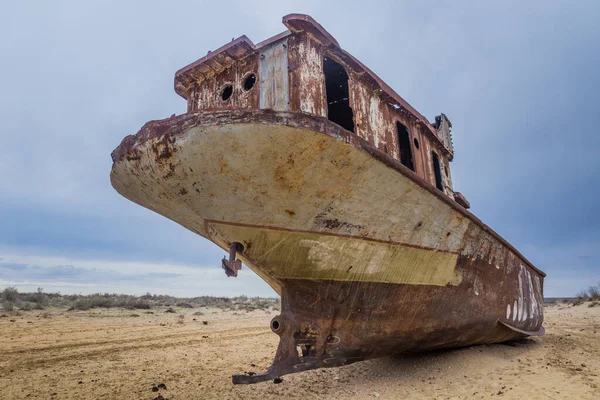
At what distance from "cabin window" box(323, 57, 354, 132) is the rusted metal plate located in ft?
3.19

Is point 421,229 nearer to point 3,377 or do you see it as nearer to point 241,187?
point 241,187

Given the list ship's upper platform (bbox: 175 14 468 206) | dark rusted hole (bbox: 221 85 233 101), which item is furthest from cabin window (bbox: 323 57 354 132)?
dark rusted hole (bbox: 221 85 233 101)

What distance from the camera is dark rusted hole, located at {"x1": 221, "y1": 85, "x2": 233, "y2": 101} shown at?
456 centimetres

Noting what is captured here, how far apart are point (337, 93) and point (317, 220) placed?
366cm

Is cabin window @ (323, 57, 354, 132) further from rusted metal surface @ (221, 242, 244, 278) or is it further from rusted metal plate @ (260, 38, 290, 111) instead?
rusted metal surface @ (221, 242, 244, 278)

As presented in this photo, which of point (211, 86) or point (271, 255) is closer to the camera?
point (271, 255)

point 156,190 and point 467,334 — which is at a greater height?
point 156,190

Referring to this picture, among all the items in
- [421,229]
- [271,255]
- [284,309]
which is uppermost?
[421,229]

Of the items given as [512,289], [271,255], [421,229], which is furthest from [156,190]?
[512,289]

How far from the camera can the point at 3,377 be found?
4.33 m

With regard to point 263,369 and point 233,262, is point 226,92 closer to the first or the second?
point 233,262

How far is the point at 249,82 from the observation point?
14.2 feet

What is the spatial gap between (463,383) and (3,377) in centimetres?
540

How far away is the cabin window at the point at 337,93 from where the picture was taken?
16.5 feet
